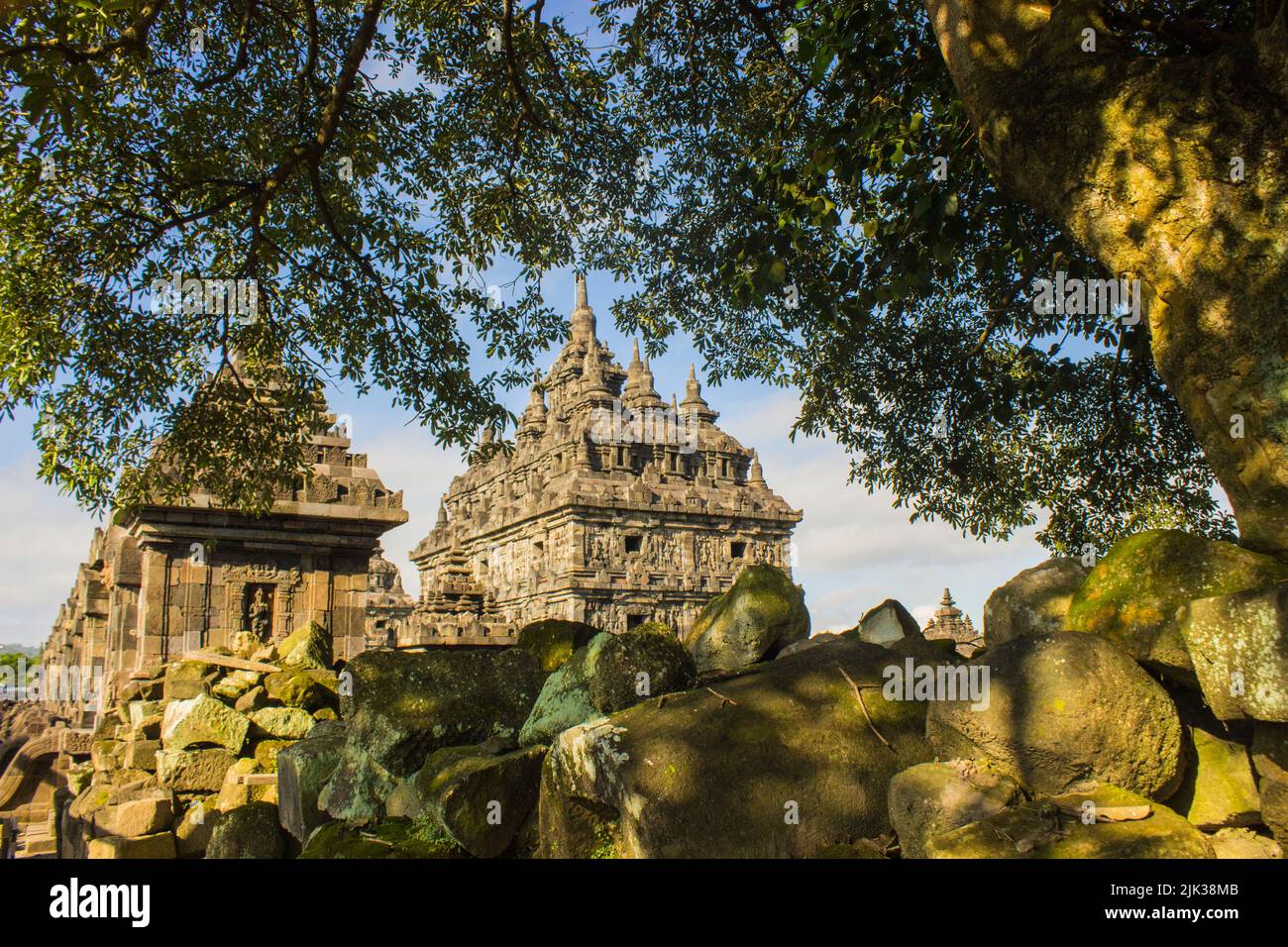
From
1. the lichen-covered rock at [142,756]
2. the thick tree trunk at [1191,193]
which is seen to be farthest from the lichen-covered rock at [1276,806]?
the lichen-covered rock at [142,756]

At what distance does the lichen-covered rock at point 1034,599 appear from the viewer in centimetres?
346

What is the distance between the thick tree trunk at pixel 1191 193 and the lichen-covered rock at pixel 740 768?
1.41 meters

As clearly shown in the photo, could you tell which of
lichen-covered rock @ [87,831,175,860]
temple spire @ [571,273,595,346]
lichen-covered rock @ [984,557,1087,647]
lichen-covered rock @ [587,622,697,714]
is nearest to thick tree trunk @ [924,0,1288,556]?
lichen-covered rock @ [984,557,1087,647]

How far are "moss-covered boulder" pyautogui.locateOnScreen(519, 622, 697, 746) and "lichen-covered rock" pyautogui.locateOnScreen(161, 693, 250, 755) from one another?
166 inches

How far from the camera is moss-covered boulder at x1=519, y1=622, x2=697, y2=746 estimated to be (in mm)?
4055

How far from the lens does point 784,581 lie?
4.73 metres

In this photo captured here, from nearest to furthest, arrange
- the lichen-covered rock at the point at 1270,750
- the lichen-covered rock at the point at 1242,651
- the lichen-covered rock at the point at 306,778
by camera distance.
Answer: the lichen-covered rock at the point at 1242,651, the lichen-covered rock at the point at 1270,750, the lichen-covered rock at the point at 306,778

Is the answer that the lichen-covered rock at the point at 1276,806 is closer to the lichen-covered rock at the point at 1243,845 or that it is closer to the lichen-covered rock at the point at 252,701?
the lichen-covered rock at the point at 1243,845

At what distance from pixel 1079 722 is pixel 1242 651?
18.6 inches

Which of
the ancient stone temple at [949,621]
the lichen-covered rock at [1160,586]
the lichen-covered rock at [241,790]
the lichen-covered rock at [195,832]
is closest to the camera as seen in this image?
the lichen-covered rock at [1160,586]

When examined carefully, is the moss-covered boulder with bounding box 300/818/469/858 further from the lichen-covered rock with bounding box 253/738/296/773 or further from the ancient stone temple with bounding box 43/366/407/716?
the ancient stone temple with bounding box 43/366/407/716

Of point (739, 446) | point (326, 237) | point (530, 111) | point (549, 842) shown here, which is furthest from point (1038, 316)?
point (739, 446)

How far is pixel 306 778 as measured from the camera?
515cm
